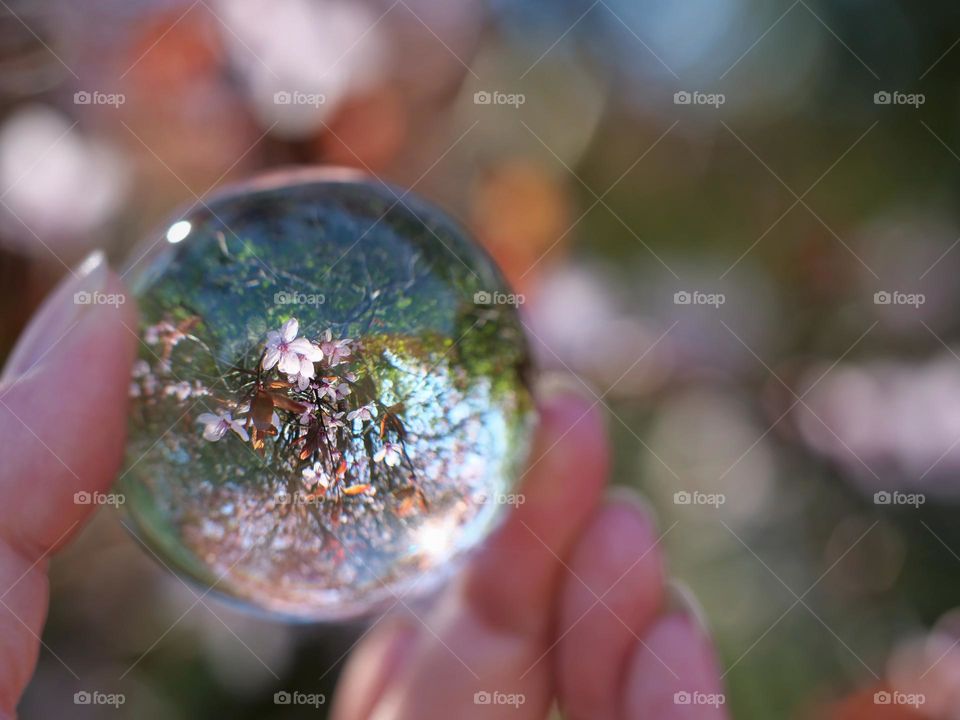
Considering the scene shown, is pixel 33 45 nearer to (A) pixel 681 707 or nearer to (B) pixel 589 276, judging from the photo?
(B) pixel 589 276

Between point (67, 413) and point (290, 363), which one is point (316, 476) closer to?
point (290, 363)

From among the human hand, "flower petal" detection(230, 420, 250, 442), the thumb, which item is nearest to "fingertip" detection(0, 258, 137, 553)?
the thumb

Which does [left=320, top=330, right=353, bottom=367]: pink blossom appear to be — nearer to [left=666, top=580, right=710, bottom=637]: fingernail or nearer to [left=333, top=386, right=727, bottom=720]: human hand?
[left=333, top=386, right=727, bottom=720]: human hand

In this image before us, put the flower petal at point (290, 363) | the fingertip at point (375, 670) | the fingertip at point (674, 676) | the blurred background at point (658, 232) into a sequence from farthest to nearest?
the blurred background at point (658, 232) < the fingertip at point (375, 670) < the fingertip at point (674, 676) < the flower petal at point (290, 363)

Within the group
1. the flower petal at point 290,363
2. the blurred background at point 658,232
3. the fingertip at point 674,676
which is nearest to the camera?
the flower petal at point 290,363

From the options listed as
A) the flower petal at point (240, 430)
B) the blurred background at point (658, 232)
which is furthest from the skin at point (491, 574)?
the blurred background at point (658, 232)

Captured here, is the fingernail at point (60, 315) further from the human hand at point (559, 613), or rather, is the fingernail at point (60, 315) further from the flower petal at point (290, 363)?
the human hand at point (559, 613)

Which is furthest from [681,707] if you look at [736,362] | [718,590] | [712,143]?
[712,143]
